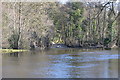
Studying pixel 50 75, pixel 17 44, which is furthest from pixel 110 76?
pixel 17 44

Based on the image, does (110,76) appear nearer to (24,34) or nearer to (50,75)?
(50,75)

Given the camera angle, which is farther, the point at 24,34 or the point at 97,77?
the point at 24,34

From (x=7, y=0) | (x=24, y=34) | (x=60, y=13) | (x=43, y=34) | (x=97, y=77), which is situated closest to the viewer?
(x=97, y=77)

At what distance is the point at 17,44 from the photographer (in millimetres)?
24328

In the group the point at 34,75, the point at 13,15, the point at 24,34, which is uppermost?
the point at 13,15

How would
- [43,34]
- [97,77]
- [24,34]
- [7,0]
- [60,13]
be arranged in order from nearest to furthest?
[97,77]
[7,0]
[24,34]
[43,34]
[60,13]

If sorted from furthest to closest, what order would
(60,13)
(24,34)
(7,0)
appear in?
(60,13)
(24,34)
(7,0)

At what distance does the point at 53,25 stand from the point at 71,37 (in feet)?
8.39

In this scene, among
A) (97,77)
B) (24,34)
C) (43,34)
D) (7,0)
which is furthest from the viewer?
(43,34)

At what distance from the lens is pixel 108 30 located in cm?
2923

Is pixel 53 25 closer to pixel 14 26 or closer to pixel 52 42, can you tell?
pixel 52 42

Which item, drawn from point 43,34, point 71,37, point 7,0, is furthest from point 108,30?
point 7,0

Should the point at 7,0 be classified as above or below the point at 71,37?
above

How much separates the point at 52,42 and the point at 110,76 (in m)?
22.5
